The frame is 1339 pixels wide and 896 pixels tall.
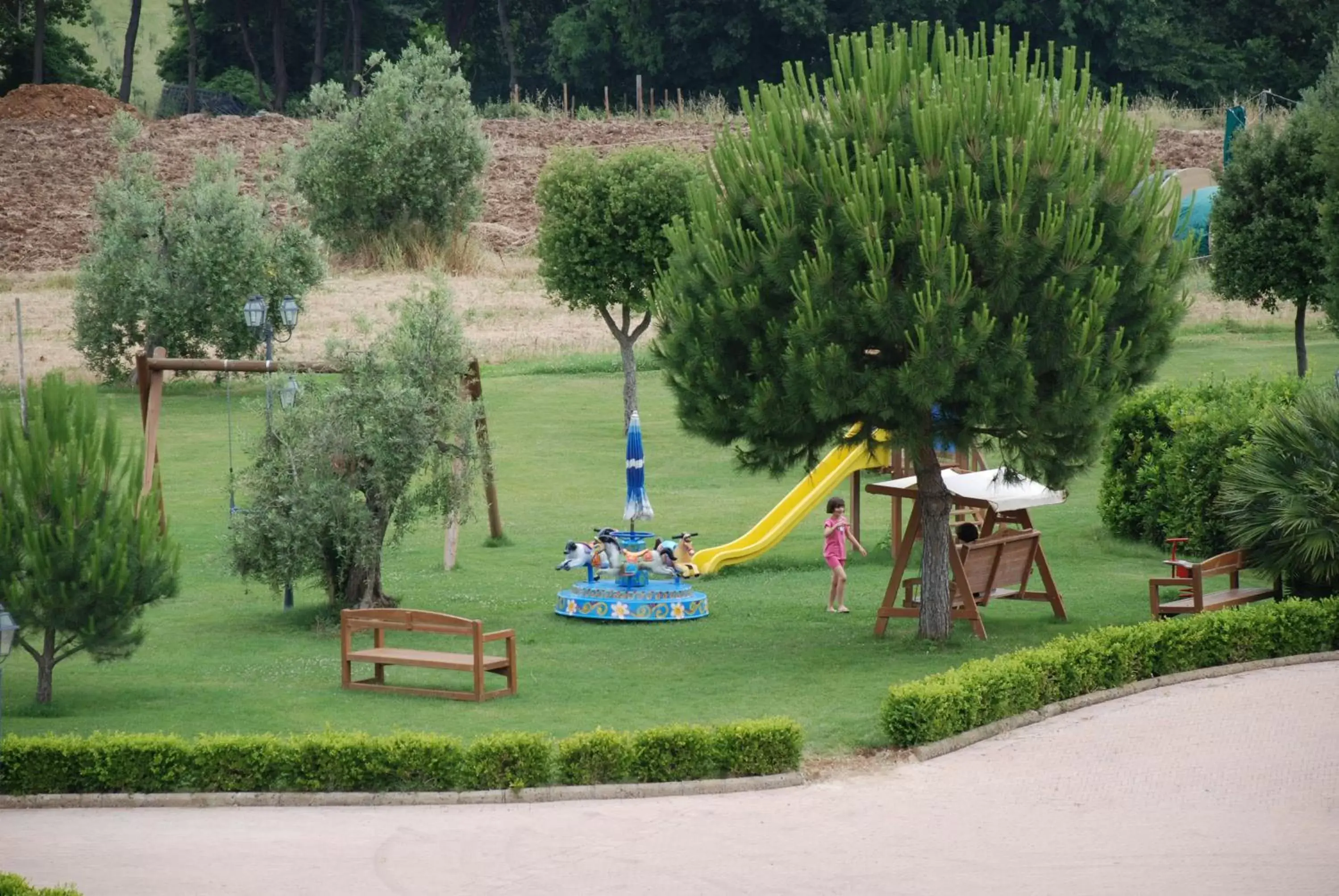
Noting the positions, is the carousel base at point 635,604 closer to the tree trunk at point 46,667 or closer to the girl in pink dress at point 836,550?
the girl in pink dress at point 836,550

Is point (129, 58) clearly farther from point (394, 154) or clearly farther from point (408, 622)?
point (408, 622)

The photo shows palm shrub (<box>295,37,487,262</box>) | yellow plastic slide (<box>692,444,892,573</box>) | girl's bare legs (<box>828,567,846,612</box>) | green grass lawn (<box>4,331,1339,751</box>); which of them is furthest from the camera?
palm shrub (<box>295,37,487,262</box>)

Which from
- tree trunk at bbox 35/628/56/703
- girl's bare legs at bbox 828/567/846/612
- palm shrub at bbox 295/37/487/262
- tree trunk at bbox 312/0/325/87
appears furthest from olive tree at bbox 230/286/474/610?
tree trunk at bbox 312/0/325/87

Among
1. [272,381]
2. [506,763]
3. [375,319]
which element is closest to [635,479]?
[272,381]

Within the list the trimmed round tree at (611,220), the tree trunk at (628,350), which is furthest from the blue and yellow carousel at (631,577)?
the tree trunk at (628,350)

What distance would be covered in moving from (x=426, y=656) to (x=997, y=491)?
691 cm

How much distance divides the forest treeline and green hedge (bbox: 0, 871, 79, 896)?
63363 mm

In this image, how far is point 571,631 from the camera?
19188 millimetres

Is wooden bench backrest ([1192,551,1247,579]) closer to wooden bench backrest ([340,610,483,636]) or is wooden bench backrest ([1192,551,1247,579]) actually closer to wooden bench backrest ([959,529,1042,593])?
wooden bench backrest ([959,529,1042,593])

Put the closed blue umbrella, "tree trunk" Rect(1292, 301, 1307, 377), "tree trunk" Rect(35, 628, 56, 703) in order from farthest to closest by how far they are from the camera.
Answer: "tree trunk" Rect(1292, 301, 1307, 377)
the closed blue umbrella
"tree trunk" Rect(35, 628, 56, 703)

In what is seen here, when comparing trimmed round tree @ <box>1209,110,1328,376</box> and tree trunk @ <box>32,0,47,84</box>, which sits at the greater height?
tree trunk @ <box>32,0,47,84</box>

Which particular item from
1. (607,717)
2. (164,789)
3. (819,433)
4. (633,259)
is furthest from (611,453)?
(164,789)

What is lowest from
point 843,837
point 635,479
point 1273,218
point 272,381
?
point 843,837

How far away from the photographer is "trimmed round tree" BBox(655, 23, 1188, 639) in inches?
627
